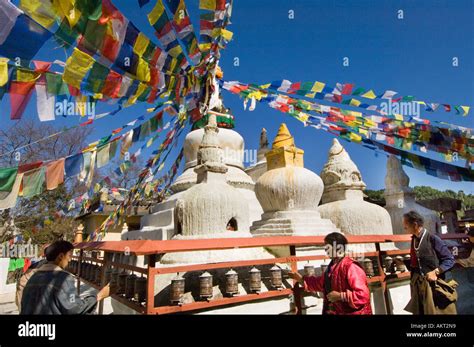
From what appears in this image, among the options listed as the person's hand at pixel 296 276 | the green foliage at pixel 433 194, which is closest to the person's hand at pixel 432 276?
the person's hand at pixel 296 276

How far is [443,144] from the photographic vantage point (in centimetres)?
707

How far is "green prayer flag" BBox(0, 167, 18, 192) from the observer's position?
3.57 metres

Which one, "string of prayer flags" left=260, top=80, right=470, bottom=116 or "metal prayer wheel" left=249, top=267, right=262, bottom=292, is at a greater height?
"string of prayer flags" left=260, top=80, right=470, bottom=116

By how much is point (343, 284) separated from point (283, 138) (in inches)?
261

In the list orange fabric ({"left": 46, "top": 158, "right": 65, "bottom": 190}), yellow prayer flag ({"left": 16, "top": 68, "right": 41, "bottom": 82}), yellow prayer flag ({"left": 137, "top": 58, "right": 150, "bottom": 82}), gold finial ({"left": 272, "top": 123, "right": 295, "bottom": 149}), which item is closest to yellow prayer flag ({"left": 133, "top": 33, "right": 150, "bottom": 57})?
yellow prayer flag ({"left": 137, "top": 58, "right": 150, "bottom": 82})

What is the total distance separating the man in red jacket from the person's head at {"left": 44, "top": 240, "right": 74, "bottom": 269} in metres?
2.20

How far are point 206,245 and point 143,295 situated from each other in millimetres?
988

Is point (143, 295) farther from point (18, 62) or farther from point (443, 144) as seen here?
point (443, 144)

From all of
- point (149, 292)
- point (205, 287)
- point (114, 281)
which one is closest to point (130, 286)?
point (114, 281)

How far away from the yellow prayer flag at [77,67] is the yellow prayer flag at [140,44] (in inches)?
34.9

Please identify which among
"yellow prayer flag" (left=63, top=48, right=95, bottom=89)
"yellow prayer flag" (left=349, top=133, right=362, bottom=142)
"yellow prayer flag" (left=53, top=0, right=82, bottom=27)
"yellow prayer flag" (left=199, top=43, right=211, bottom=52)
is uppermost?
"yellow prayer flag" (left=199, top=43, right=211, bottom=52)

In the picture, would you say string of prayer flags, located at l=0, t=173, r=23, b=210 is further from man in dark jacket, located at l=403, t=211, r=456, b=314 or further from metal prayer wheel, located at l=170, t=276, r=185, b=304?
man in dark jacket, located at l=403, t=211, r=456, b=314
